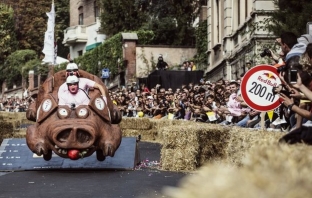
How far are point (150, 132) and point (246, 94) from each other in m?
16.7

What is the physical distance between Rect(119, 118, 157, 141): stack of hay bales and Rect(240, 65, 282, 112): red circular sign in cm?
1500

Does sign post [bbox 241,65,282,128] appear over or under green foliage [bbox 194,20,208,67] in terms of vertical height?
under

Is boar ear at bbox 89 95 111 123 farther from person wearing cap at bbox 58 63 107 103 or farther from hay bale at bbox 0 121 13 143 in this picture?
hay bale at bbox 0 121 13 143

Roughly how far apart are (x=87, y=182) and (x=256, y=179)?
10.2 m

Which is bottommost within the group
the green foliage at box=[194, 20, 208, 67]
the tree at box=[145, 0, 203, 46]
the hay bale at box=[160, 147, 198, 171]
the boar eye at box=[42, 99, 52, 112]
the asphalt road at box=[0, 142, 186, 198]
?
the asphalt road at box=[0, 142, 186, 198]

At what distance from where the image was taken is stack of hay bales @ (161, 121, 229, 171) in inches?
581

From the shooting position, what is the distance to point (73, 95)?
14.8 meters

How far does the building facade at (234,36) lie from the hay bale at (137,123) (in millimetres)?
3779

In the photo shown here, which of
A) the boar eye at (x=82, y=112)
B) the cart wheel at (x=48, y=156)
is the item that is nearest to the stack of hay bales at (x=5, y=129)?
the cart wheel at (x=48, y=156)

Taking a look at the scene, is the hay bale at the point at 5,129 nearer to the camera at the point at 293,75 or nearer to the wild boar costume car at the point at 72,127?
the wild boar costume car at the point at 72,127

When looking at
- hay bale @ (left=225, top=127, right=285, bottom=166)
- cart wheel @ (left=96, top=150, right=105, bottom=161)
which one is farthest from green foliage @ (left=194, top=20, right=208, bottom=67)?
hay bale @ (left=225, top=127, right=285, bottom=166)

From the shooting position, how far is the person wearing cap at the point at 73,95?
48.5 feet

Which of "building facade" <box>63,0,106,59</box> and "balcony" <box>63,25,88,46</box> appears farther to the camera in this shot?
"balcony" <box>63,25,88,46</box>

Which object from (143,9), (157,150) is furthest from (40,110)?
(143,9)
